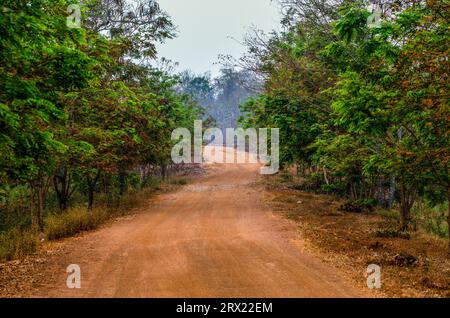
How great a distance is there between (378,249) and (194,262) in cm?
518

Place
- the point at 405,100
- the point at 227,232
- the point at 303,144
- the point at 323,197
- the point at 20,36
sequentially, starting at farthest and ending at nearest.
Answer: the point at 323,197, the point at 303,144, the point at 227,232, the point at 405,100, the point at 20,36

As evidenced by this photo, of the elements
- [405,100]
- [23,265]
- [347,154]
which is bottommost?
[23,265]

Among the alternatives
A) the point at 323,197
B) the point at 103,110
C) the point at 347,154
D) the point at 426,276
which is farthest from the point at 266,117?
the point at 426,276

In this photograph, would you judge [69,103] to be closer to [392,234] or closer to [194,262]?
[194,262]

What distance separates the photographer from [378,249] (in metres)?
11.1

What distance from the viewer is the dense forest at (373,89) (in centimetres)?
924

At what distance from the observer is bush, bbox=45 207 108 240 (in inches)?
517

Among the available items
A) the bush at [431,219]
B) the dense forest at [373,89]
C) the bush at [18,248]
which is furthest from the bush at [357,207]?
the bush at [18,248]

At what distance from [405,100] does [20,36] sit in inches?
336

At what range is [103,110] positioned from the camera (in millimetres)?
16688

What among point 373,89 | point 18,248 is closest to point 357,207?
point 373,89

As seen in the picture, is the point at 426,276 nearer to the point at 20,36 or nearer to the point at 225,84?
the point at 20,36

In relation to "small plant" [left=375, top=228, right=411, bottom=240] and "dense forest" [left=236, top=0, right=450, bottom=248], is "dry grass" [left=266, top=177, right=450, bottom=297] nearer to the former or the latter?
"small plant" [left=375, top=228, right=411, bottom=240]

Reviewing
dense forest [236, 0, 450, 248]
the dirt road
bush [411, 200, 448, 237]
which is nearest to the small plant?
dense forest [236, 0, 450, 248]
